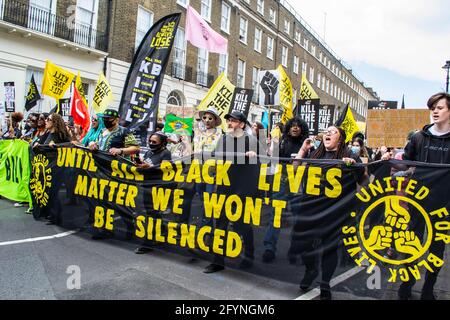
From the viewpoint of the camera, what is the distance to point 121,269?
4082 millimetres

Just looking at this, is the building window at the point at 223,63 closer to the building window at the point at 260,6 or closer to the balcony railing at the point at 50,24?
the building window at the point at 260,6

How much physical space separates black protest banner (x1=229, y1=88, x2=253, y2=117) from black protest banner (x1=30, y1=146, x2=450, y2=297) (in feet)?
16.7

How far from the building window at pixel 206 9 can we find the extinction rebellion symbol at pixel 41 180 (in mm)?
19247

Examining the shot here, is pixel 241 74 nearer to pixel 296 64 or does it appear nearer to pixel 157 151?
pixel 296 64

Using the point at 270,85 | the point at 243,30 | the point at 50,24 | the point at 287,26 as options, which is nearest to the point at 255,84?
the point at 243,30

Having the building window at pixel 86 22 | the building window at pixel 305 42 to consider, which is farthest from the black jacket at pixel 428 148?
the building window at pixel 305 42

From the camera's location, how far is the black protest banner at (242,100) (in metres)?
9.73

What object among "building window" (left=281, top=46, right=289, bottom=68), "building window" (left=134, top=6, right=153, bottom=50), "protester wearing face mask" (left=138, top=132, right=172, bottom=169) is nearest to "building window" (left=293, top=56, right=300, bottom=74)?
"building window" (left=281, top=46, right=289, bottom=68)

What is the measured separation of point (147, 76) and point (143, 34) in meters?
13.9

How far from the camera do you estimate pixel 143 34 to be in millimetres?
19422

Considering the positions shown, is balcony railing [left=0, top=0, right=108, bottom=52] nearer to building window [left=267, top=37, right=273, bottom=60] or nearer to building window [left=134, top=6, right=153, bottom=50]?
building window [left=134, top=6, right=153, bottom=50]

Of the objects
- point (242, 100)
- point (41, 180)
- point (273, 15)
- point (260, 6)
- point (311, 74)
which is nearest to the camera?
point (41, 180)

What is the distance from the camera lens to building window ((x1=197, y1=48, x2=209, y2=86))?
78.0ft
